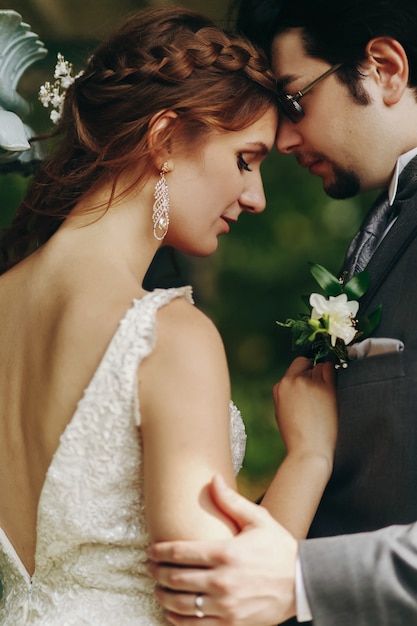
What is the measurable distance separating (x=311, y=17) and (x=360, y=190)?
0.42m

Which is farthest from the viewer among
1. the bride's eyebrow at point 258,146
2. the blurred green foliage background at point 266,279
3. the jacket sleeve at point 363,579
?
the blurred green foliage background at point 266,279

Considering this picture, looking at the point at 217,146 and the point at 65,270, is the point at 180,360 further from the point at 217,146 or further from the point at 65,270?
the point at 217,146

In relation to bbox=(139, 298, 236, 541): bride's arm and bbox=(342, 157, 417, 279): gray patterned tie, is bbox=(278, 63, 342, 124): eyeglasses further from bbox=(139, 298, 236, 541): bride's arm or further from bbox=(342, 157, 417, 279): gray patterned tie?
bbox=(139, 298, 236, 541): bride's arm

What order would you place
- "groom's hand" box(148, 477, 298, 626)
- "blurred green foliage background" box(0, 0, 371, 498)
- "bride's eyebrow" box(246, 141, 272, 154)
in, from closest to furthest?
1. "groom's hand" box(148, 477, 298, 626)
2. "bride's eyebrow" box(246, 141, 272, 154)
3. "blurred green foliage background" box(0, 0, 371, 498)

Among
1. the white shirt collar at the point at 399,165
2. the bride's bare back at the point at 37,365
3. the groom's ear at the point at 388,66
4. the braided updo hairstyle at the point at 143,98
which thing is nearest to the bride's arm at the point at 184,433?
the bride's bare back at the point at 37,365

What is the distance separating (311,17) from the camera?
6.29ft

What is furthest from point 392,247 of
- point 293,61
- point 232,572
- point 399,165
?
point 232,572

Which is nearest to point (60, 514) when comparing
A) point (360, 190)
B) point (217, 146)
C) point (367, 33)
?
point (217, 146)

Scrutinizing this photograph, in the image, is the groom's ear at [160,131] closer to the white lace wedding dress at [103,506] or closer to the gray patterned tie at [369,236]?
the white lace wedding dress at [103,506]

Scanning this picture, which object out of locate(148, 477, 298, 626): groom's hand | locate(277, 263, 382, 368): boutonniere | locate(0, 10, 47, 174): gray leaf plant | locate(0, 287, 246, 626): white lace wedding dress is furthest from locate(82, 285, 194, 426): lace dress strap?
locate(0, 10, 47, 174): gray leaf plant

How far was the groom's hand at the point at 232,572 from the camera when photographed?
1.24m

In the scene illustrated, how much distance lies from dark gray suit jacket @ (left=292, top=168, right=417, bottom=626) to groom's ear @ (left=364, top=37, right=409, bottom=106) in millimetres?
295

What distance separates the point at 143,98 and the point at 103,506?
0.78 metres

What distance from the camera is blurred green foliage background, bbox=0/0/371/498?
2.76 m
